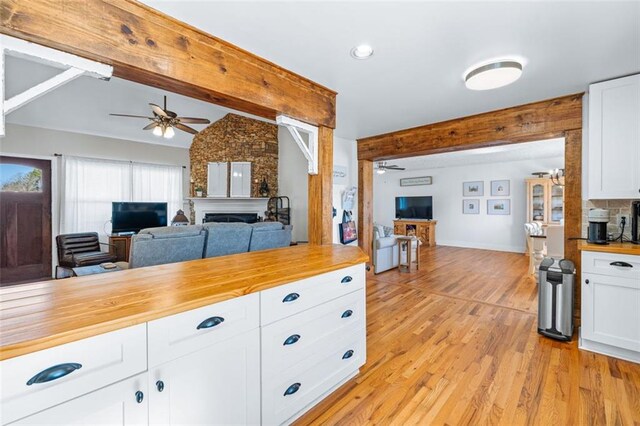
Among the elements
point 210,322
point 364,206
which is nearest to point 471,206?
point 364,206

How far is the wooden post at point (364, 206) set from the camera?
16.3 ft

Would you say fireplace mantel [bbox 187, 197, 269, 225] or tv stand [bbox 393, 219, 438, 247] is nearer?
fireplace mantel [bbox 187, 197, 269, 225]

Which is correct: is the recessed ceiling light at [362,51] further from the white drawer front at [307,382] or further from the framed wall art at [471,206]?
the framed wall art at [471,206]

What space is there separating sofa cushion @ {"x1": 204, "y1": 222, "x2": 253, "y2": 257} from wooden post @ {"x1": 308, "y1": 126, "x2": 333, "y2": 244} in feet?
3.89

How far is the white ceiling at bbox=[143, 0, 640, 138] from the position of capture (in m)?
1.63

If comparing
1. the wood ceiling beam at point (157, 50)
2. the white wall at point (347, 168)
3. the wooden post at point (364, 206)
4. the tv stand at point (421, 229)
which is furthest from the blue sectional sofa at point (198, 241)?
the tv stand at point (421, 229)

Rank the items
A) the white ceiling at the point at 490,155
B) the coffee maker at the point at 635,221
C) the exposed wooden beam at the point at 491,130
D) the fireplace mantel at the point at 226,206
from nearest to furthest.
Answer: the coffee maker at the point at 635,221 < the exposed wooden beam at the point at 491,130 < the white ceiling at the point at 490,155 < the fireplace mantel at the point at 226,206

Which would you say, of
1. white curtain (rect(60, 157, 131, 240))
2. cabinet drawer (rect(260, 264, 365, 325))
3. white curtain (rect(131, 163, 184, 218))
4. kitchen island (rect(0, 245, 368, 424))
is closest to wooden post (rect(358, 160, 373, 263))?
cabinet drawer (rect(260, 264, 365, 325))

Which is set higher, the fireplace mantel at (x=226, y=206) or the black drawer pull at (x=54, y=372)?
the fireplace mantel at (x=226, y=206)

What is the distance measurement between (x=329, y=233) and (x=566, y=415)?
2085mm

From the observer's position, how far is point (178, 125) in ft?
15.4

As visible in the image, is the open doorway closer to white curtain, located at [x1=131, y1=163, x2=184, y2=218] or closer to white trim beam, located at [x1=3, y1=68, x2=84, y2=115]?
white curtain, located at [x1=131, y1=163, x2=184, y2=218]

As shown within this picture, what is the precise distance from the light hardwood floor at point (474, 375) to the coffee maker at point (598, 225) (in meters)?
1.00

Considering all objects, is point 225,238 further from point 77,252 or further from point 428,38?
point 77,252
